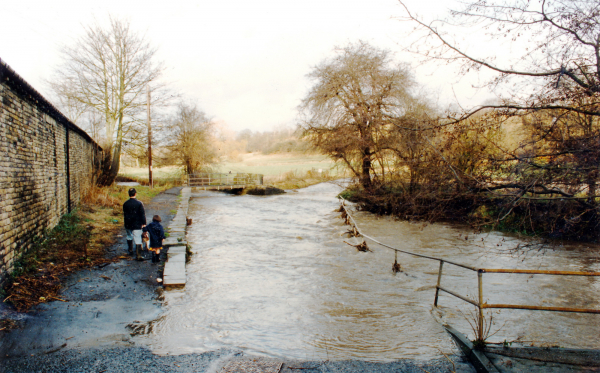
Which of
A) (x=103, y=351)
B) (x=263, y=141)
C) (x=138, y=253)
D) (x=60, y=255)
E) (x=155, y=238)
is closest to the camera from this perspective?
(x=103, y=351)

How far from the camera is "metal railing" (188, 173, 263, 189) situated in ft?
98.9

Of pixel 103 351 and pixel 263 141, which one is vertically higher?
pixel 263 141

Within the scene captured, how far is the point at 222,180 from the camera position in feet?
104

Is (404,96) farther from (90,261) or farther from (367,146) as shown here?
(90,261)

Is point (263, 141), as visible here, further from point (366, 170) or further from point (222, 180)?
point (366, 170)

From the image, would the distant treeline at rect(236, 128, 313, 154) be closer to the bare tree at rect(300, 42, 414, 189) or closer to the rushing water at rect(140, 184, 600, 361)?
the bare tree at rect(300, 42, 414, 189)

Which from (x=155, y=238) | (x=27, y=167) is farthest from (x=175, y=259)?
(x=27, y=167)

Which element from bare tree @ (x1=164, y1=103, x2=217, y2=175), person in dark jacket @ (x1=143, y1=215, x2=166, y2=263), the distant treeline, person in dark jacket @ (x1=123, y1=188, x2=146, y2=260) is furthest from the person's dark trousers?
the distant treeline

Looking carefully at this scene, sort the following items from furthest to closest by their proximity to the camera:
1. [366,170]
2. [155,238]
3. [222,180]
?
[222,180]
[366,170]
[155,238]

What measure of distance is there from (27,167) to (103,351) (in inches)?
188

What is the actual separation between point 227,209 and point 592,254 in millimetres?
16550

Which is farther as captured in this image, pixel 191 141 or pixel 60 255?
pixel 191 141

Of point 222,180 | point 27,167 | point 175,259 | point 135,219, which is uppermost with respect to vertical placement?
point 27,167

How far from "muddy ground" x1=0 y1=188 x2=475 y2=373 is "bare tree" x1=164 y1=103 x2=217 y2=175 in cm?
2797
